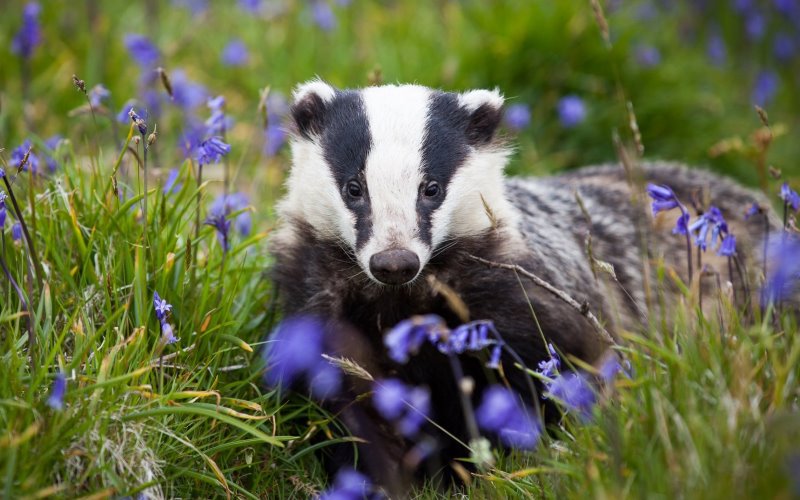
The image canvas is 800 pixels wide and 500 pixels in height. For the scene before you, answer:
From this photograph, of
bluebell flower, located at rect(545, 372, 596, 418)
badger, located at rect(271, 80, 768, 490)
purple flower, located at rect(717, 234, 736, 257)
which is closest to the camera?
bluebell flower, located at rect(545, 372, 596, 418)

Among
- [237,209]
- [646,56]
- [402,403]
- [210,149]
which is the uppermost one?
[210,149]

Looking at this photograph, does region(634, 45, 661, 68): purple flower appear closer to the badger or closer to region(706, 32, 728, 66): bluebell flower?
region(706, 32, 728, 66): bluebell flower

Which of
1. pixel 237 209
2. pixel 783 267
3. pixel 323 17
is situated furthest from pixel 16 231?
pixel 323 17

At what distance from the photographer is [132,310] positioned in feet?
10.3

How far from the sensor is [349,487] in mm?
3100

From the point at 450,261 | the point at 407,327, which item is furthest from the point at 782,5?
the point at 407,327

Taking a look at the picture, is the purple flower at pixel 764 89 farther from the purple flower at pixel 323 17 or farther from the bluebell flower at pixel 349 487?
the bluebell flower at pixel 349 487

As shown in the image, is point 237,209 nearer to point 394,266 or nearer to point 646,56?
point 394,266

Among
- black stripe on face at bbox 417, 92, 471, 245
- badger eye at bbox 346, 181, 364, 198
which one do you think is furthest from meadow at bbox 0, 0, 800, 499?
badger eye at bbox 346, 181, 364, 198

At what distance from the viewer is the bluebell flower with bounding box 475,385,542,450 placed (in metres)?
A: 2.79

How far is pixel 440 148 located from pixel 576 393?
107 centimetres

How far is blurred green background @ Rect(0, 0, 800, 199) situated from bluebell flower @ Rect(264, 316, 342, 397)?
6.42 ft

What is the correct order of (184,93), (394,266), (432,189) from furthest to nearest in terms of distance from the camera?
(184,93) → (432,189) → (394,266)

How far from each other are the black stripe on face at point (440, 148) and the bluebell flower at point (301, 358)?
588mm
